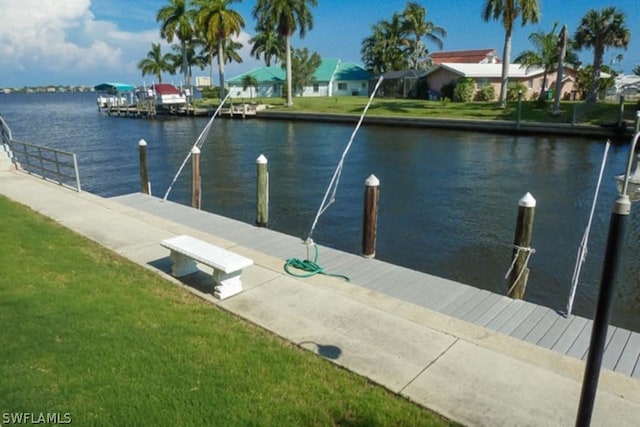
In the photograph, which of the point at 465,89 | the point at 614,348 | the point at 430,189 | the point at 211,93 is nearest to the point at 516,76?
the point at 465,89

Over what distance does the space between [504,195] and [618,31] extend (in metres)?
30.3

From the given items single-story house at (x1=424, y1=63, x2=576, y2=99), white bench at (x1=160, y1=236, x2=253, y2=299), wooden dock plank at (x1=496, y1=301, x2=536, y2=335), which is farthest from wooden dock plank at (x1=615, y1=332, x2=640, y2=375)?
single-story house at (x1=424, y1=63, x2=576, y2=99)

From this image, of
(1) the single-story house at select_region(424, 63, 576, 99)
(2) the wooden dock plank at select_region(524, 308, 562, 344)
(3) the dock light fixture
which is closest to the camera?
(3) the dock light fixture

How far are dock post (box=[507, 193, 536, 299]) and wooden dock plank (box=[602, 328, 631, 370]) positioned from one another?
1359mm

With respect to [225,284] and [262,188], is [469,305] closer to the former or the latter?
[225,284]

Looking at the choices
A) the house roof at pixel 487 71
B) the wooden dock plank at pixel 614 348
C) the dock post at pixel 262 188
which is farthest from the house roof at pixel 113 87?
the wooden dock plank at pixel 614 348

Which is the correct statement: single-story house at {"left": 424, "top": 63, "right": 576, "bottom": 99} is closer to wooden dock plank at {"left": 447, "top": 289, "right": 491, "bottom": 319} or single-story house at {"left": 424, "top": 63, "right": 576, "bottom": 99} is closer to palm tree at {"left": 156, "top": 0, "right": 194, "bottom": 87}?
palm tree at {"left": 156, "top": 0, "right": 194, "bottom": 87}

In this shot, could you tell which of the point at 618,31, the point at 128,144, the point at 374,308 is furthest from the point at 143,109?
the point at 374,308

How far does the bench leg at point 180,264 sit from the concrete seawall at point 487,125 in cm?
2798

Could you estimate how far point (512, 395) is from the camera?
3947 mm

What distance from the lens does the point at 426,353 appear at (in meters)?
4.59

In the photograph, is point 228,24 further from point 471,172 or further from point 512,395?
point 512,395

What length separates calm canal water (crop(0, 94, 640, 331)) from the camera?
Answer: 9.66 meters

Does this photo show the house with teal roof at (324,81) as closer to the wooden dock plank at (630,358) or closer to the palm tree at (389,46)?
the palm tree at (389,46)
